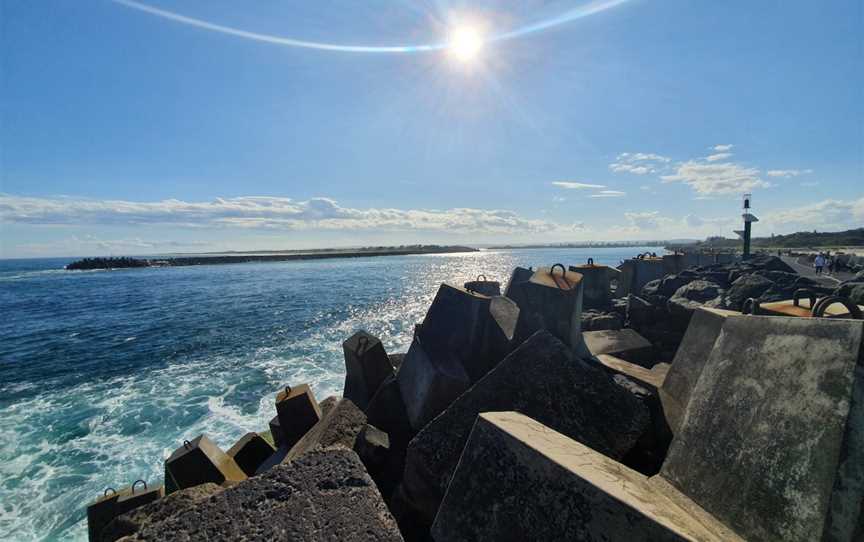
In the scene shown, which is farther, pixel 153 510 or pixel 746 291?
pixel 746 291

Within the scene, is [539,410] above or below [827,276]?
above

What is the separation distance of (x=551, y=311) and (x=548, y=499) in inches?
118

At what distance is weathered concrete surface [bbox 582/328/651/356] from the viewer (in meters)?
5.06

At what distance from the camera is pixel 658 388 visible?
3422 millimetres

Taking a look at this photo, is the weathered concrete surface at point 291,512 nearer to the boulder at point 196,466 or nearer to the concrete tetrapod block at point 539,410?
the concrete tetrapod block at point 539,410

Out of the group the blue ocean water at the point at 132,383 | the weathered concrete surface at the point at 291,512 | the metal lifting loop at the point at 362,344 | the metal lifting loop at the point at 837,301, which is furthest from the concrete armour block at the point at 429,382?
the blue ocean water at the point at 132,383

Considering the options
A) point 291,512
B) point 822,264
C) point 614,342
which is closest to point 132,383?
point 291,512

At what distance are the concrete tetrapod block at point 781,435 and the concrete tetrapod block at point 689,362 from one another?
0.86 m

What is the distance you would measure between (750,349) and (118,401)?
39.0 ft

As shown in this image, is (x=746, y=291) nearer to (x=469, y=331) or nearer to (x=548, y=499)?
(x=469, y=331)

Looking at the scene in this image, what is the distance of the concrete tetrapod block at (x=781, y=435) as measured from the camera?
1.49 metres

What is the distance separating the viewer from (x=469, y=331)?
432 centimetres

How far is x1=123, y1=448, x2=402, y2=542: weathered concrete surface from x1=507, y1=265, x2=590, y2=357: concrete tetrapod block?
107 inches

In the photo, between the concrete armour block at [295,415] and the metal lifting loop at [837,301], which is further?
the concrete armour block at [295,415]
